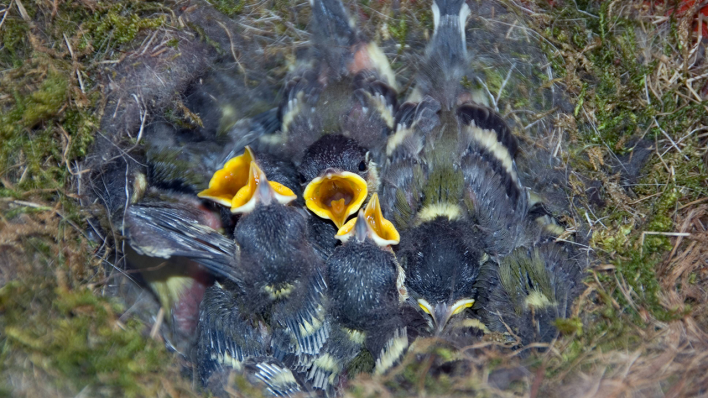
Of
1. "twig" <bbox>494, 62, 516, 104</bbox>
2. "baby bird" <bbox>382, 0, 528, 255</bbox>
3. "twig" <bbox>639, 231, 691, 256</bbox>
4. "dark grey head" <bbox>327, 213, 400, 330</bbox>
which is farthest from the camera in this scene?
"twig" <bbox>494, 62, 516, 104</bbox>

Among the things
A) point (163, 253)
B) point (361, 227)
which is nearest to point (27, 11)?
point (163, 253)

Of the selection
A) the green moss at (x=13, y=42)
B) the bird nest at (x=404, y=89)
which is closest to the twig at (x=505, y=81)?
the bird nest at (x=404, y=89)

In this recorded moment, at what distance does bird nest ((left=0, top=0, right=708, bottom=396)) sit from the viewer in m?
1.20

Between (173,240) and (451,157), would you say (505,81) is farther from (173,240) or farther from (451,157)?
(173,240)

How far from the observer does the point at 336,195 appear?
1623 mm

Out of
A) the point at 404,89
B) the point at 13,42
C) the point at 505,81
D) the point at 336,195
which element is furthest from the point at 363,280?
the point at 13,42

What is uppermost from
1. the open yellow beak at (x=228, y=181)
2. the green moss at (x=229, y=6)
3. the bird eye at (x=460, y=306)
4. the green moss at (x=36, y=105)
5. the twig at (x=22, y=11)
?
the twig at (x=22, y=11)

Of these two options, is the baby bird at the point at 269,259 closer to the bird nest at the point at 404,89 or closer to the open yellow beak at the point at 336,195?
the open yellow beak at the point at 336,195

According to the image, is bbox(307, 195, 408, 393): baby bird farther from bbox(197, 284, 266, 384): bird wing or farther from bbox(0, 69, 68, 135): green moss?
bbox(0, 69, 68, 135): green moss

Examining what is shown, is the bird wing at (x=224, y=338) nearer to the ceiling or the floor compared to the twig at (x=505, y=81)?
nearer to the floor

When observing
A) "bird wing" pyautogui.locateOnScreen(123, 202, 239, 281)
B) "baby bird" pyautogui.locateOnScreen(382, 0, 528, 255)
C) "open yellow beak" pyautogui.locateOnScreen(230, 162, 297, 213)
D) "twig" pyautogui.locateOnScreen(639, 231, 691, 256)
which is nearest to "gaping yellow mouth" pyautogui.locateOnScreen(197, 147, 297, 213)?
"open yellow beak" pyautogui.locateOnScreen(230, 162, 297, 213)

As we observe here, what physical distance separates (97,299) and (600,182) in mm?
1550

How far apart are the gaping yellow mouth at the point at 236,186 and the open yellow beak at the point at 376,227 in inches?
7.2

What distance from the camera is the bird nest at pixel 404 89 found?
1.20 meters
